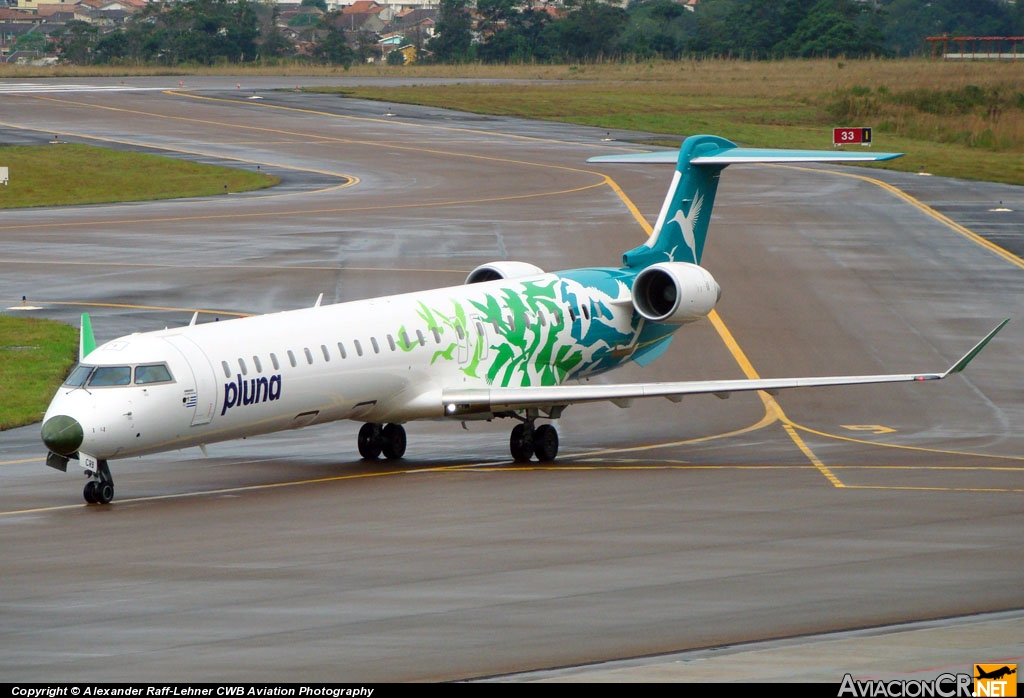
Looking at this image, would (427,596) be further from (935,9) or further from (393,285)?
(935,9)

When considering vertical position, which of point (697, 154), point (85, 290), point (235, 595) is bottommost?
point (85, 290)

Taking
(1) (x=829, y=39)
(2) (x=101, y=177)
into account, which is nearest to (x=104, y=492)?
(2) (x=101, y=177)

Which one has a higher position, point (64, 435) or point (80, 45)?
point (64, 435)

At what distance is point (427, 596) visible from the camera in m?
17.7

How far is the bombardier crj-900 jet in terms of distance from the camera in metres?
23.5

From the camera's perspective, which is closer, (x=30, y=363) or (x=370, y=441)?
(x=370, y=441)

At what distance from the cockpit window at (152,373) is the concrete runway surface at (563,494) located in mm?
1975

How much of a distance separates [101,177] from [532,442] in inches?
1859

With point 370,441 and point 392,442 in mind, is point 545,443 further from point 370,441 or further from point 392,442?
point 370,441

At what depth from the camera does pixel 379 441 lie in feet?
93.2

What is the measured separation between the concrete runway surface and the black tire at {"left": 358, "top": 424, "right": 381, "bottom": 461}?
0.59m

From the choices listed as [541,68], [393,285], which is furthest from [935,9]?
[393,285]

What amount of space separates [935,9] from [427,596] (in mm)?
195731

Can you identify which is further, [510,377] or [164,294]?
[164,294]
